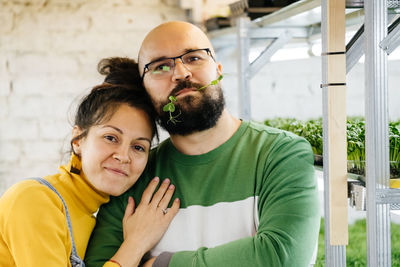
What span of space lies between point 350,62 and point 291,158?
0.29 meters

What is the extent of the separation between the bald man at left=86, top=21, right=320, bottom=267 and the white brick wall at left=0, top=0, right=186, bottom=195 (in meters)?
1.44

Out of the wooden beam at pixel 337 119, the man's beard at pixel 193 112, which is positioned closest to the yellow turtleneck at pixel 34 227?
the man's beard at pixel 193 112

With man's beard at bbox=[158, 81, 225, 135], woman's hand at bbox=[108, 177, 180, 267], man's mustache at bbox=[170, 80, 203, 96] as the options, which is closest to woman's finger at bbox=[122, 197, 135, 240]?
woman's hand at bbox=[108, 177, 180, 267]

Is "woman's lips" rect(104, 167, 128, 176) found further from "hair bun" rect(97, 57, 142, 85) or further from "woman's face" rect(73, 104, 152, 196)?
"hair bun" rect(97, 57, 142, 85)

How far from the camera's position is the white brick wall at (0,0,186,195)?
A: 2848 millimetres

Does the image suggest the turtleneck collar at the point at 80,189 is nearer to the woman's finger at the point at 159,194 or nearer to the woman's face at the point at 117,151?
the woman's face at the point at 117,151

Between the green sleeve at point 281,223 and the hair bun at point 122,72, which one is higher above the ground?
the hair bun at point 122,72

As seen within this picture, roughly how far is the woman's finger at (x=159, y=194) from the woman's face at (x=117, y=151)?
76mm

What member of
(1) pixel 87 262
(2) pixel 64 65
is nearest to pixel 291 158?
(1) pixel 87 262

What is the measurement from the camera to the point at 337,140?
1.19m

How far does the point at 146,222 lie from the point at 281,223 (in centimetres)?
40

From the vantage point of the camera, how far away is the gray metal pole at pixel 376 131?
1.10 metres

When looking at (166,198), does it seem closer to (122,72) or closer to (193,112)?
(193,112)

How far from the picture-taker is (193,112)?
144 cm
